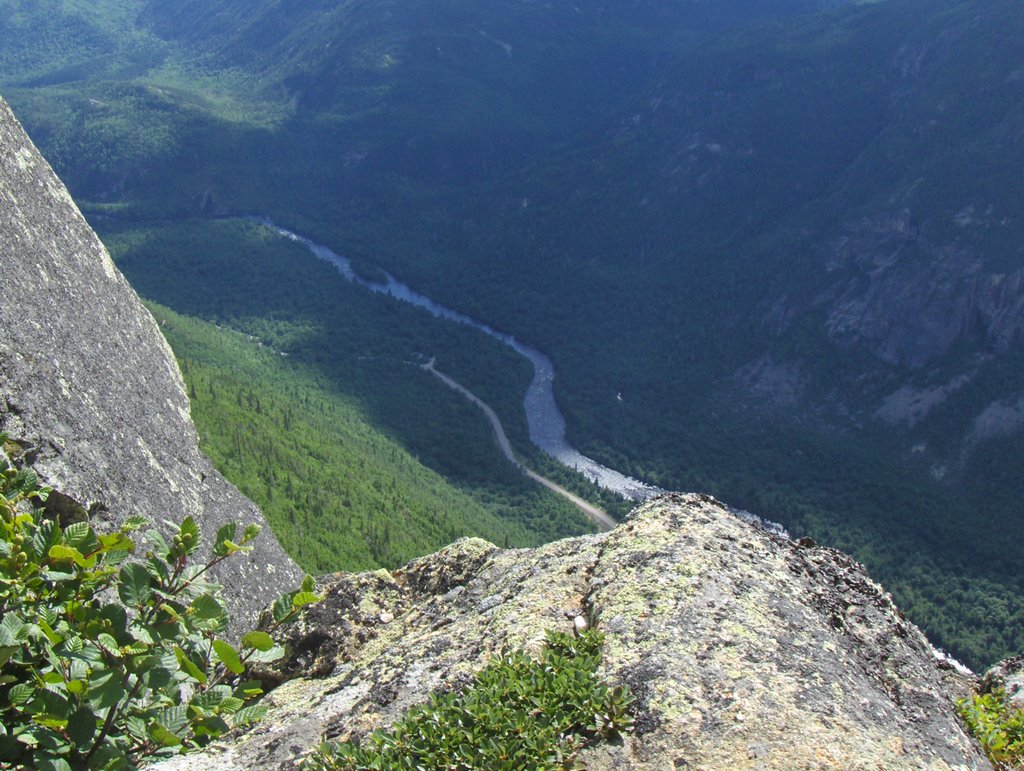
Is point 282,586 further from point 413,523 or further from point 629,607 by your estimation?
point 413,523

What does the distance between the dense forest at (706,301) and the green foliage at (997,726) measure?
35.0 meters

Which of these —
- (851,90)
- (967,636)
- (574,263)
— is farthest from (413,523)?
(851,90)

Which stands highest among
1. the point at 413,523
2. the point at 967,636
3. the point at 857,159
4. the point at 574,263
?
the point at 857,159

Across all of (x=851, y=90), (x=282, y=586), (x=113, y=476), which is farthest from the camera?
(x=851, y=90)

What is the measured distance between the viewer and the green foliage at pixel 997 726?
9711mm

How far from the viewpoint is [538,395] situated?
5022 inches

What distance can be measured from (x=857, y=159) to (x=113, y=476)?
5861 inches

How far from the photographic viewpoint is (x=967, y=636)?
72.3m

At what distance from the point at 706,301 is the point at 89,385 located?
128931mm

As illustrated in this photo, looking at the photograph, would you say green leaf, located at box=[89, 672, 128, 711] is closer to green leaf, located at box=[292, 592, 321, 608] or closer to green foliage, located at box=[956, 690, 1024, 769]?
green leaf, located at box=[292, 592, 321, 608]

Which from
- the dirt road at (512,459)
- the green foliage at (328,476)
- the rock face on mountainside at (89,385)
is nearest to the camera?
the rock face on mountainside at (89,385)

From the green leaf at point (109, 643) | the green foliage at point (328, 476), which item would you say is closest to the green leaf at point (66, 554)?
the green leaf at point (109, 643)

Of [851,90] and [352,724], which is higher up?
[851,90]

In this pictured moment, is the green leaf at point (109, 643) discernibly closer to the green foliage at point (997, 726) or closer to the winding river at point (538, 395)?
the green foliage at point (997, 726)
